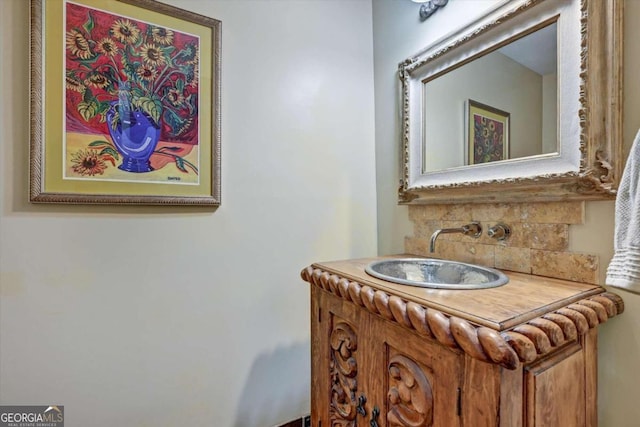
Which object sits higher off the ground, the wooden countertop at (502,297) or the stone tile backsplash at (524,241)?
the stone tile backsplash at (524,241)

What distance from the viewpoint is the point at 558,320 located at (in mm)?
541

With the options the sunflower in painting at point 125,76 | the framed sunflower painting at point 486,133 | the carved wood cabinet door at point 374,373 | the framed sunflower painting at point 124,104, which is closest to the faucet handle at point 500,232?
the framed sunflower painting at point 486,133

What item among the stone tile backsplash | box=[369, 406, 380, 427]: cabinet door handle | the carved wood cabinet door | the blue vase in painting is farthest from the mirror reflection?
the blue vase in painting

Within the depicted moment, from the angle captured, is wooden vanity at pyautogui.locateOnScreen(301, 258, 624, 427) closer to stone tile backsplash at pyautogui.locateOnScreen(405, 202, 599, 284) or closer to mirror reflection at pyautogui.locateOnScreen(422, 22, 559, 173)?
stone tile backsplash at pyautogui.locateOnScreen(405, 202, 599, 284)

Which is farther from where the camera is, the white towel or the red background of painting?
the red background of painting

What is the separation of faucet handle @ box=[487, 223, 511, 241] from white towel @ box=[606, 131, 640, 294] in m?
0.34

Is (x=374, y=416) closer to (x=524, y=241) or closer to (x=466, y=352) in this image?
(x=466, y=352)

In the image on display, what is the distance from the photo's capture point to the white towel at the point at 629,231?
56 cm

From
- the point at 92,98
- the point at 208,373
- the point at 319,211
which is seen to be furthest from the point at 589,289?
the point at 92,98

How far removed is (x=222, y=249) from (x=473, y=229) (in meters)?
0.98

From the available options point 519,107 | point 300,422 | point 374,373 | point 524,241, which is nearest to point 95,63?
point 374,373

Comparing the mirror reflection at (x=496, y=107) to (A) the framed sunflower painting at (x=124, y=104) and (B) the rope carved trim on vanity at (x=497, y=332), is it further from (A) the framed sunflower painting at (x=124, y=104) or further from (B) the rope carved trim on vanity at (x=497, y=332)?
(A) the framed sunflower painting at (x=124, y=104)

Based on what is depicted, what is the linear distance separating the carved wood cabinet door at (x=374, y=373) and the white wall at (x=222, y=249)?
14.4 inches

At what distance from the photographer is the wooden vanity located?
494 millimetres
